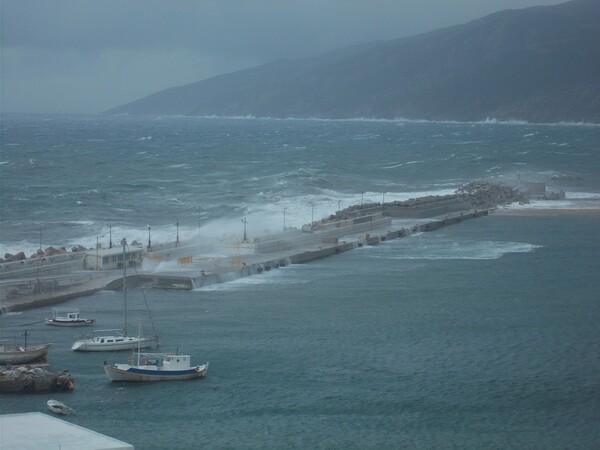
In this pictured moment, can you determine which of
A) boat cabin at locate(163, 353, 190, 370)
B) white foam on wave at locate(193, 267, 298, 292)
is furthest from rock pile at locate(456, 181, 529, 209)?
boat cabin at locate(163, 353, 190, 370)

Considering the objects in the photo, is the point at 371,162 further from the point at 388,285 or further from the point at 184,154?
the point at 388,285

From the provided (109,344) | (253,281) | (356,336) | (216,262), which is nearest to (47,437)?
(109,344)

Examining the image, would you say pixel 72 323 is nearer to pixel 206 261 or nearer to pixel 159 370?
pixel 159 370

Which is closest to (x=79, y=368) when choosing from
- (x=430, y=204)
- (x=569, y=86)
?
(x=430, y=204)

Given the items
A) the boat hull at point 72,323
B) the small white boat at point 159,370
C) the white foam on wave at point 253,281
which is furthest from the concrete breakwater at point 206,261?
the small white boat at point 159,370

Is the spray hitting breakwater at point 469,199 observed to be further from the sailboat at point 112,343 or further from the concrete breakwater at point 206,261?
the sailboat at point 112,343

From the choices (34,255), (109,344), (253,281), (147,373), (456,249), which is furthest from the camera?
(456,249)

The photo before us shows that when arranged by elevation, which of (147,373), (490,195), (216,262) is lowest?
(147,373)
